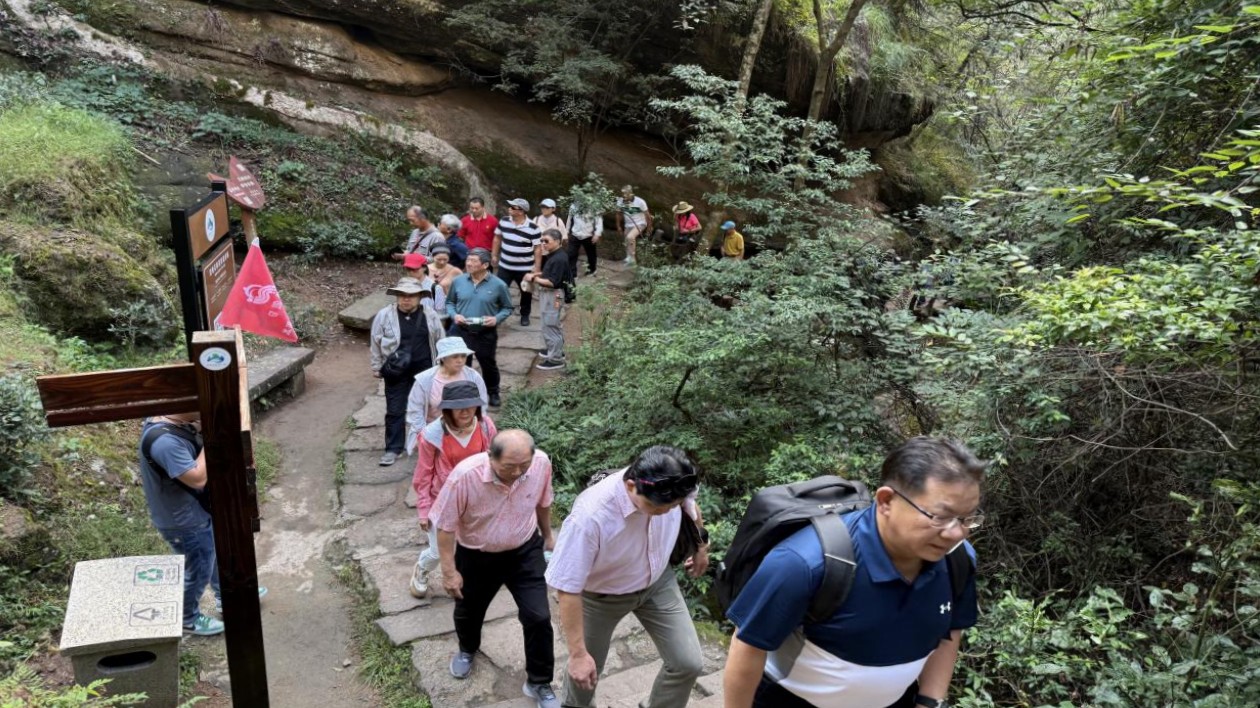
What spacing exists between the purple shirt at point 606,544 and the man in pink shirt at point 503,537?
0.55 meters

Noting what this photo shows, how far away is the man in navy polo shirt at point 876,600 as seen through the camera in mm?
2049

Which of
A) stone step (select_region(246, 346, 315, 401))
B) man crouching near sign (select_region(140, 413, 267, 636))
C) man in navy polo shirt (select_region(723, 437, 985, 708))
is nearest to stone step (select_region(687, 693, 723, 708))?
man in navy polo shirt (select_region(723, 437, 985, 708))

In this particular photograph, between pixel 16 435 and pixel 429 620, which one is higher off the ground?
pixel 16 435

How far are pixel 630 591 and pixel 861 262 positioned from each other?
4598mm

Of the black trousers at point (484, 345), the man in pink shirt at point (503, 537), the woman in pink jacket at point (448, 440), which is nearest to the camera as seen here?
the man in pink shirt at point (503, 537)

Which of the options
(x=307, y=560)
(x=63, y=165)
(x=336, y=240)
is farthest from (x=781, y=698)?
(x=336, y=240)

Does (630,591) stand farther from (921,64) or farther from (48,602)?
(921,64)

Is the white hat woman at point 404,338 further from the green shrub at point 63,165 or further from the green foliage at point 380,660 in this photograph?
the green shrub at point 63,165

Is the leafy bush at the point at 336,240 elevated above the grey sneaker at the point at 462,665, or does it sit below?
above

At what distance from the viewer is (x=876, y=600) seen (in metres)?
2.14

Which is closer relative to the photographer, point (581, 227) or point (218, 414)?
point (218, 414)

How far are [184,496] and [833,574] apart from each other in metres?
3.73

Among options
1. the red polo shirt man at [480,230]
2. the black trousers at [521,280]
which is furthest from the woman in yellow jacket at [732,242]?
the red polo shirt man at [480,230]

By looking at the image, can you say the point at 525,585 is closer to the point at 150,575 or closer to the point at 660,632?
the point at 660,632
